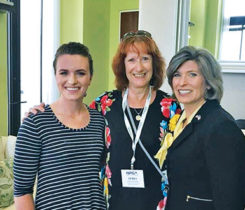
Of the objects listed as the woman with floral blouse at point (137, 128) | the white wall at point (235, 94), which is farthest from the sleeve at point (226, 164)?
the white wall at point (235, 94)

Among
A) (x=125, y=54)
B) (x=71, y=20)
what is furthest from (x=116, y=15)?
(x=125, y=54)

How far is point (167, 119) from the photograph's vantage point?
5.13ft

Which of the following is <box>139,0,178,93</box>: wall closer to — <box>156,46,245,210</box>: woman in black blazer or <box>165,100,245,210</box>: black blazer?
<box>156,46,245,210</box>: woman in black blazer

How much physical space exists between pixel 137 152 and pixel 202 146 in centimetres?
39

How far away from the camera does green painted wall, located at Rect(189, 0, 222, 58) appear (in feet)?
13.2

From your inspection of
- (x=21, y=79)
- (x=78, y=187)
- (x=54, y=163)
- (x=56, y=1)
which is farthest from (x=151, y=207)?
(x=56, y=1)

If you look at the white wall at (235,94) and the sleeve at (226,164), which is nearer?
the sleeve at (226,164)

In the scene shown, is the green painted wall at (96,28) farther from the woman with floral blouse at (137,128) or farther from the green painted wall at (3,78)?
the woman with floral blouse at (137,128)

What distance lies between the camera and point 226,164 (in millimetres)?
1141

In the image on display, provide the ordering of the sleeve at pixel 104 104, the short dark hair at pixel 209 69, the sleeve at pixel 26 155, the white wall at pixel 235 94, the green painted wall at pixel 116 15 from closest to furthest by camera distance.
Result: the sleeve at pixel 26 155 → the short dark hair at pixel 209 69 → the sleeve at pixel 104 104 → the white wall at pixel 235 94 → the green painted wall at pixel 116 15

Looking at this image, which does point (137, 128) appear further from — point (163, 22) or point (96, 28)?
point (96, 28)

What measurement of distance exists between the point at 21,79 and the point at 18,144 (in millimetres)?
3031

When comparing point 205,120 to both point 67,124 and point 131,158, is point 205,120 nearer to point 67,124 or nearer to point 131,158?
point 131,158

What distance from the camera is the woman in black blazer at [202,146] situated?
114cm
